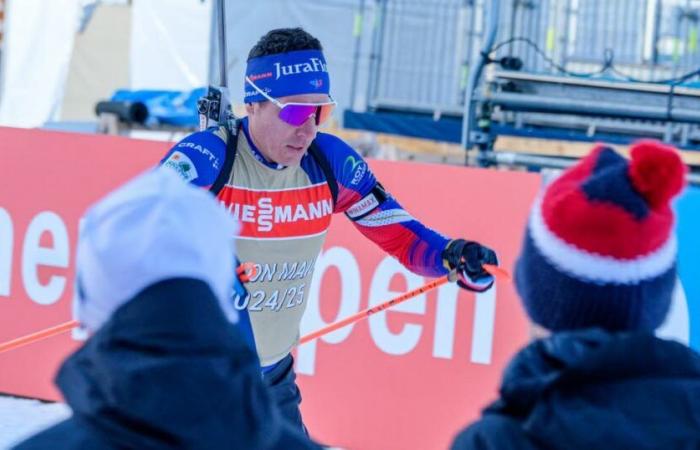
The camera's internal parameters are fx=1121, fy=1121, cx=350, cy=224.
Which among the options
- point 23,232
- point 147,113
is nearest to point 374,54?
point 147,113

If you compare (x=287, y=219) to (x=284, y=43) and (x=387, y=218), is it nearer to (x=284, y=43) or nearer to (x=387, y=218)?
(x=387, y=218)

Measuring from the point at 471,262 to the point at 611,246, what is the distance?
2.02 meters

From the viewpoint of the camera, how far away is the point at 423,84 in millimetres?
12039

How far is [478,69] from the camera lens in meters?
7.07

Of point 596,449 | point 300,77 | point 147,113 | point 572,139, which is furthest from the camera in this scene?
point 147,113

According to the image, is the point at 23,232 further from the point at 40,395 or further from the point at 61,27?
the point at 61,27

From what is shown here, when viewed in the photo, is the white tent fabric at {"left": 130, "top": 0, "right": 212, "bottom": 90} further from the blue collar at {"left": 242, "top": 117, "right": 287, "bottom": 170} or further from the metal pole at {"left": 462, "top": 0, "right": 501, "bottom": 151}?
the blue collar at {"left": 242, "top": 117, "right": 287, "bottom": 170}

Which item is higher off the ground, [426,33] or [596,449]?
[426,33]

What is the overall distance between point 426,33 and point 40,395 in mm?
7055

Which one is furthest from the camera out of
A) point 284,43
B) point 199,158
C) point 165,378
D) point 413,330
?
point 413,330

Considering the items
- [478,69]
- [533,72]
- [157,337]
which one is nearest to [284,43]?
[157,337]

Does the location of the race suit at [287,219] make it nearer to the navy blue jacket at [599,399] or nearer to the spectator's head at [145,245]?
the navy blue jacket at [599,399]

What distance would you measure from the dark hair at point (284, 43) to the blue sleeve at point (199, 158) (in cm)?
39

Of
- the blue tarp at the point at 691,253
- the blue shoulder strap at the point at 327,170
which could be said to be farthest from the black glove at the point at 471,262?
the blue tarp at the point at 691,253
